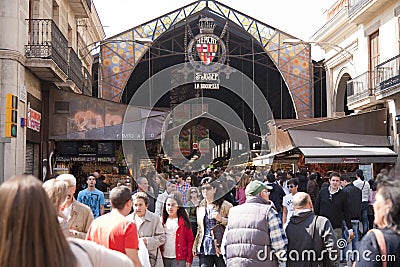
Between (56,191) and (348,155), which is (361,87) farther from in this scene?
(56,191)

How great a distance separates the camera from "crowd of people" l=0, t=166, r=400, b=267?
7.50ft

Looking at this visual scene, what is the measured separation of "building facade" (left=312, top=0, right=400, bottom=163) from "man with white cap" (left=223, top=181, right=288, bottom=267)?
49.9 ft

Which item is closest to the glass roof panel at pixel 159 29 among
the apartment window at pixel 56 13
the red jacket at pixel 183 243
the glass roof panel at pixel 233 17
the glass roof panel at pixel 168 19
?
the glass roof panel at pixel 168 19

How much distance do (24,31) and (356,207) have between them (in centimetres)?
1023

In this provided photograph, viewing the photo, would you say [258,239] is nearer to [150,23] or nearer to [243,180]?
[243,180]

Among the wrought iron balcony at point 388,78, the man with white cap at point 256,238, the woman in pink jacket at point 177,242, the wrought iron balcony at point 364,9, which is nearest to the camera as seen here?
the man with white cap at point 256,238

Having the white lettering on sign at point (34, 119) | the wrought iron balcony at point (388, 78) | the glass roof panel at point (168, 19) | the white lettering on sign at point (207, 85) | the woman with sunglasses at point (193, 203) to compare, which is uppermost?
the glass roof panel at point (168, 19)

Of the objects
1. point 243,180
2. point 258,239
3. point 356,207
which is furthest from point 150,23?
point 258,239

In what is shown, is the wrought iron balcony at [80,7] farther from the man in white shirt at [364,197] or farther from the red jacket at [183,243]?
the red jacket at [183,243]

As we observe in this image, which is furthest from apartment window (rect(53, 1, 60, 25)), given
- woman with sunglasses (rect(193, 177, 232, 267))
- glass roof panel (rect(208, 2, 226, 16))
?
woman with sunglasses (rect(193, 177, 232, 267))

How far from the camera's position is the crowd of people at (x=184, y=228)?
2287 millimetres

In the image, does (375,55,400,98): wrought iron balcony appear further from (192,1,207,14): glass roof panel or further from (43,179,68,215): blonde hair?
(43,179,68,215): blonde hair

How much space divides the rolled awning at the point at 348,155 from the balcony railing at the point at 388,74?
2.30 meters

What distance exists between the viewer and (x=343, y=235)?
31.8ft
